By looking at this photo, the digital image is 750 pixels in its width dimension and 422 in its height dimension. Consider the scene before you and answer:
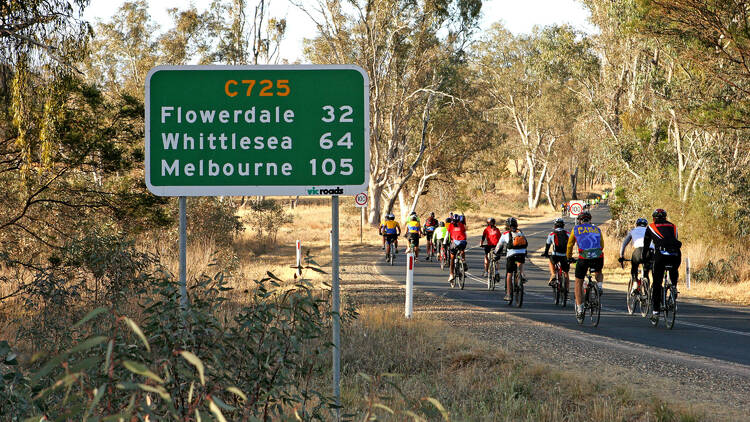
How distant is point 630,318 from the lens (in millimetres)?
14516

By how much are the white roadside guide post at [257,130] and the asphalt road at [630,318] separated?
295 inches

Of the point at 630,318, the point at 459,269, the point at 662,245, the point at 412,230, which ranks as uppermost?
the point at 412,230

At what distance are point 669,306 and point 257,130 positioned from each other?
33.3 feet

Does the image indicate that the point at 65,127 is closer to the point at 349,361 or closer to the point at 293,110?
the point at 349,361

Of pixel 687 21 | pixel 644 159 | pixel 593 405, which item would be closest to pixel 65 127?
pixel 593 405

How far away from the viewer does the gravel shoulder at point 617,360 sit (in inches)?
294

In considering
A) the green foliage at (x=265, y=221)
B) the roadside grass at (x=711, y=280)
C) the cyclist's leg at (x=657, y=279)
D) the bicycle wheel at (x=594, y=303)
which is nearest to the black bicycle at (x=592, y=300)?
the bicycle wheel at (x=594, y=303)

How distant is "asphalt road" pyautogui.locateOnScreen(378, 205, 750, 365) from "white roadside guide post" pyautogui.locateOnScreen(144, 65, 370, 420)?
7.49 m

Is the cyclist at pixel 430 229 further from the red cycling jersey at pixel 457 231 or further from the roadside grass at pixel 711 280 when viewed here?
the roadside grass at pixel 711 280

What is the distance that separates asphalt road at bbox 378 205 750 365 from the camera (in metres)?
11.4

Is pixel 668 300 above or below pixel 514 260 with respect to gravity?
below

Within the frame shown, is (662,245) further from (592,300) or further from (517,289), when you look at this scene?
(517,289)

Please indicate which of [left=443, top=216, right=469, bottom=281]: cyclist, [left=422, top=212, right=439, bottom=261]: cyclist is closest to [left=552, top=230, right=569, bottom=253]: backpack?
[left=443, top=216, right=469, bottom=281]: cyclist

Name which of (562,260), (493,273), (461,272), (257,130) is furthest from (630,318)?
(257,130)
